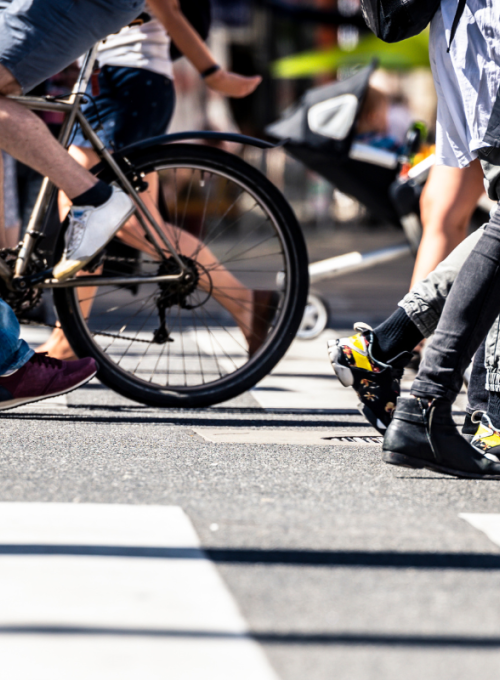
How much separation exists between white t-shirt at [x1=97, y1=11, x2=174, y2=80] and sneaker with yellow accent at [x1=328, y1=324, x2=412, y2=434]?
151 centimetres

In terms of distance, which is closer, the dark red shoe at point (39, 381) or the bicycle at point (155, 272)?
the dark red shoe at point (39, 381)

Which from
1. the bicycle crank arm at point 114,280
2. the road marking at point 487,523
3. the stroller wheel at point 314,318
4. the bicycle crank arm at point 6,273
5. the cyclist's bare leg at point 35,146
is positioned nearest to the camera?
the road marking at point 487,523

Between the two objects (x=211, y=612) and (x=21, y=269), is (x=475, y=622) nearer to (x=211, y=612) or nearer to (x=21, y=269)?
(x=211, y=612)

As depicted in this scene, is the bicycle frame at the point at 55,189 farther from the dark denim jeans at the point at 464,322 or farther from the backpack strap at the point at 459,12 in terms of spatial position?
the backpack strap at the point at 459,12

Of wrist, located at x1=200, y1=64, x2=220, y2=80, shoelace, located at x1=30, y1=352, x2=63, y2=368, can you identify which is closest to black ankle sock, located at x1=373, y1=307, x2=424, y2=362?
shoelace, located at x1=30, y1=352, x2=63, y2=368

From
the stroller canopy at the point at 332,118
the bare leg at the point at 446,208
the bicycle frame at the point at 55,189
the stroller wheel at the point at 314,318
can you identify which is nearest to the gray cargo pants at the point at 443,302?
the bare leg at the point at 446,208

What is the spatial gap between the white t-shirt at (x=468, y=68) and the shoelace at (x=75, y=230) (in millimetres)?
1088

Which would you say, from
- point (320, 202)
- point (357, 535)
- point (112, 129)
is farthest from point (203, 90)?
point (357, 535)

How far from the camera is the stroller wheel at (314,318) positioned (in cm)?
571

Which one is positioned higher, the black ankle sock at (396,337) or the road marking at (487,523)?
the black ankle sock at (396,337)

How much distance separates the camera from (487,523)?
7.10 ft

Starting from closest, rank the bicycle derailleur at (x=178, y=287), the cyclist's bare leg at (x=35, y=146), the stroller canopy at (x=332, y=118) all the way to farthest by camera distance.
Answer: the cyclist's bare leg at (x=35, y=146), the bicycle derailleur at (x=178, y=287), the stroller canopy at (x=332, y=118)

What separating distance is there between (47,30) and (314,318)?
296 cm

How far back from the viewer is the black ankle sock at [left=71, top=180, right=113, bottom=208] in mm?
3189
